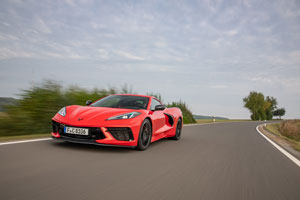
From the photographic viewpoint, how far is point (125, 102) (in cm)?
702

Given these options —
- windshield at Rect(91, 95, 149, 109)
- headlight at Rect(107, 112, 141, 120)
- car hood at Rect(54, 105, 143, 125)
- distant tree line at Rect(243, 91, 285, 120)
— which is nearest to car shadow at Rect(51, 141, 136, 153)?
car hood at Rect(54, 105, 143, 125)

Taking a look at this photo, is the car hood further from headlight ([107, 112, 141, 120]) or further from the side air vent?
the side air vent

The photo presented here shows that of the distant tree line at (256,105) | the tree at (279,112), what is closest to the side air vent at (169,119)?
the distant tree line at (256,105)

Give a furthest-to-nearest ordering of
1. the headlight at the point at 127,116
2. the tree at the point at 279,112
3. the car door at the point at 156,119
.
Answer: the tree at the point at 279,112 < the car door at the point at 156,119 < the headlight at the point at 127,116

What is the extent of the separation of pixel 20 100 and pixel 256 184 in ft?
24.9

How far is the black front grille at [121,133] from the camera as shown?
5.53 metres

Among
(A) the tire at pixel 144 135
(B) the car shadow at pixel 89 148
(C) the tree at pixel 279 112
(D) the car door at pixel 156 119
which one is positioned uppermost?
(C) the tree at pixel 279 112

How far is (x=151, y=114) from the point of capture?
261 inches

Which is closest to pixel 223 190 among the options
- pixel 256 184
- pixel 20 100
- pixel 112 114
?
pixel 256 184

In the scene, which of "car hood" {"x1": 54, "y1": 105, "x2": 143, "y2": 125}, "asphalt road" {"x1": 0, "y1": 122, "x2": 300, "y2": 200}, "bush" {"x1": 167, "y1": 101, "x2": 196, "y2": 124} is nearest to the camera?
"asphalt road" {"x1": 0, "y1": 122, "x2": 300, "y2": 200}

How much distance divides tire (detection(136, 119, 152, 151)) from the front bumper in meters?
0.20

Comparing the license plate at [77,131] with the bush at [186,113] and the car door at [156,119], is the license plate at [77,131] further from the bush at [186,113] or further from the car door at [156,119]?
the bush at [186,113]

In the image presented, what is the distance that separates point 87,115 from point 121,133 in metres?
0.75

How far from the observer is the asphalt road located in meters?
3.15
